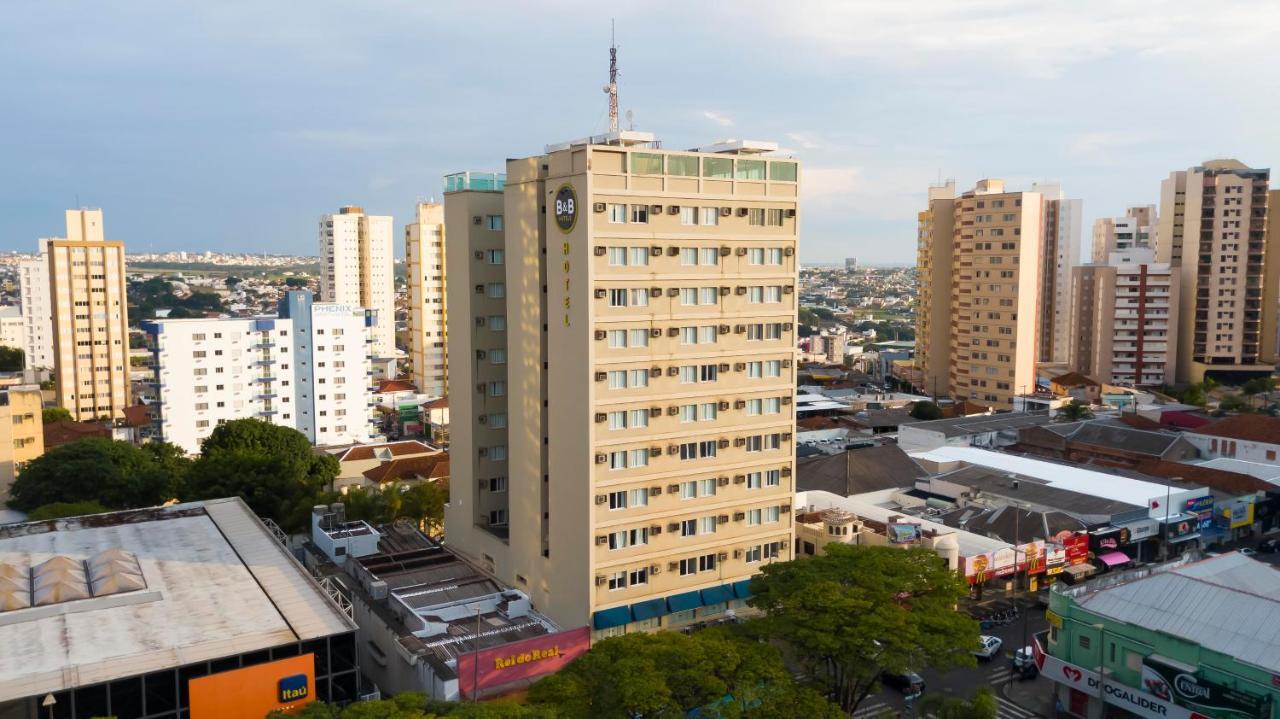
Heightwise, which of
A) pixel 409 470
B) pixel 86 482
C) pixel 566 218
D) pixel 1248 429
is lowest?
pixel 409 470

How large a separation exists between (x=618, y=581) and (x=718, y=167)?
1798 cm

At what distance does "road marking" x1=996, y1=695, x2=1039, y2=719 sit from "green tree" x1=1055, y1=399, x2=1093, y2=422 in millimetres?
57428

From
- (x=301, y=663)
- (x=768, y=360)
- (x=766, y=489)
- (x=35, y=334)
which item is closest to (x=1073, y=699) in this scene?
(x=766, y=489)

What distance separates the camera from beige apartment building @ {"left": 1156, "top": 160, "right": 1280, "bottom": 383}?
123 metres

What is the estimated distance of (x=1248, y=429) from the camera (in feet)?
247

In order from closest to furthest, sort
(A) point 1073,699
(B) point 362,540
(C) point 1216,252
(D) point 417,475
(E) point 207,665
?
(E) point 207,665, (A) point 1073,699, (B) point 362,540, (D) point 417,475, (C) point 1216,252

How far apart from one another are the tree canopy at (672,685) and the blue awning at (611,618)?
788 centimetres

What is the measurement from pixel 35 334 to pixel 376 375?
57115mm

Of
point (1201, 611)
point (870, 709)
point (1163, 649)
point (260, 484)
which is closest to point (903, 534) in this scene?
point (870, 709)

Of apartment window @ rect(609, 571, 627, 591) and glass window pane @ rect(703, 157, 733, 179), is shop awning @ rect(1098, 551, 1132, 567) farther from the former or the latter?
glass window pane @ rect(703, 157, 733, 179)

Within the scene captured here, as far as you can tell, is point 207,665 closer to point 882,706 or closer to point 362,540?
point 362,540

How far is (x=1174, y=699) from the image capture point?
3400cm

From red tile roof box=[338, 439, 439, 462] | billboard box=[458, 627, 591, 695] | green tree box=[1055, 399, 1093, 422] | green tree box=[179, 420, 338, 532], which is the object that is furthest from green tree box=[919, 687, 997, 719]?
green tree box=[1055, 399, 1093, 422]

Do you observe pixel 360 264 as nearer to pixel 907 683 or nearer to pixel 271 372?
pixel 271 372
